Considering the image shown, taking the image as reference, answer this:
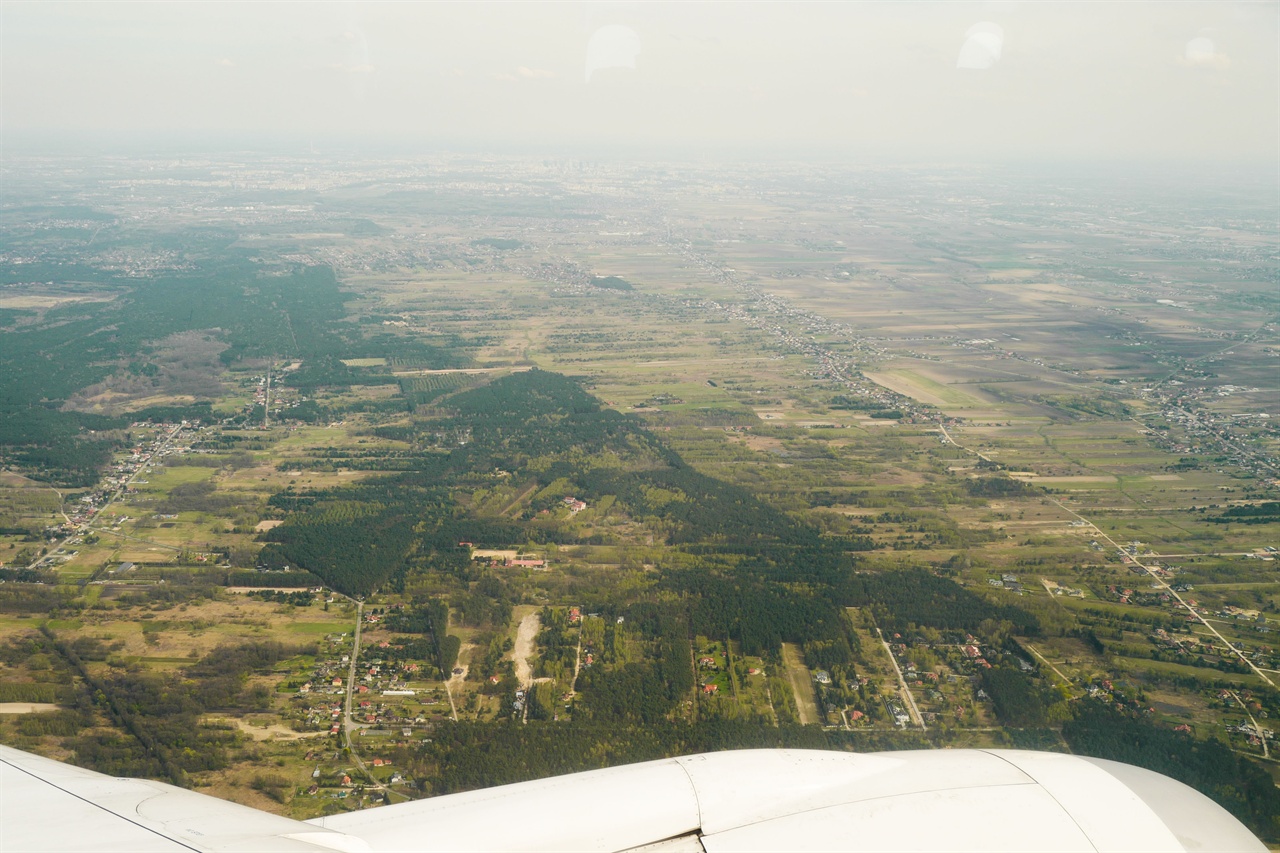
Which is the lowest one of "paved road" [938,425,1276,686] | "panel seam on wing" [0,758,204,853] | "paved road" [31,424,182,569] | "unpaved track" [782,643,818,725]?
"paved road" [31,424,182,569]

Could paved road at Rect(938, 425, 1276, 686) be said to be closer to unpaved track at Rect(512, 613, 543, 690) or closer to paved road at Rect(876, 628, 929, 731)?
paved road at Rect(876, 628, 929, 731)

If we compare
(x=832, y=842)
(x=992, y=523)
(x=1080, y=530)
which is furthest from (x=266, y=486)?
(x=832, y=842)

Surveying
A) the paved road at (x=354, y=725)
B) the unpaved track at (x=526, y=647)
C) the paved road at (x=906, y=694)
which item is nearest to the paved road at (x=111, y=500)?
the paved road at (x=354, y=725)

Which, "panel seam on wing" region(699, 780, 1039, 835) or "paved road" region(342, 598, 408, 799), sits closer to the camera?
"panel seam on wing" region(699, 780, 1039, 835)

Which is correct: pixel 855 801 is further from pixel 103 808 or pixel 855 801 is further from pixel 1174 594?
pixel 1174 594

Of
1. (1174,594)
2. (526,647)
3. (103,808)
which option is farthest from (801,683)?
(103,808)

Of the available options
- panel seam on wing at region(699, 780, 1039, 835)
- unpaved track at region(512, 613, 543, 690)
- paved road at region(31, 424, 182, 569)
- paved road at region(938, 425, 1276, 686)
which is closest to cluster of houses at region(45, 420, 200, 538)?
paved road at region(31, 424, 182, 569)

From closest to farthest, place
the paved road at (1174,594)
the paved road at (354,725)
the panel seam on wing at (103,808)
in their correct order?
1. the panel seam on wing at (103,808)
2. the paved road at (354,725)
3. the paved road at (1174,594)

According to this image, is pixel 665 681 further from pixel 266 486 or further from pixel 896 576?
pixel 266 486

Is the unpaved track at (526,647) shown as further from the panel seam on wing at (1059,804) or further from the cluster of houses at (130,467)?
the cluster of houses at (130,467)
